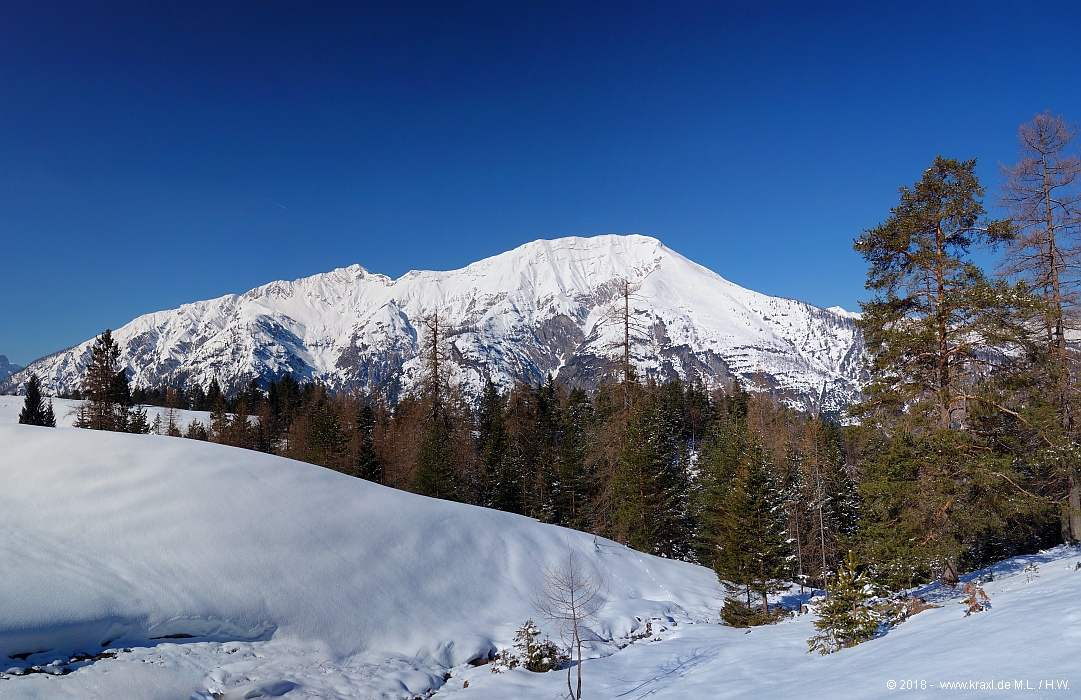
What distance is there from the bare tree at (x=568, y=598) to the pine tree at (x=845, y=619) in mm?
5737

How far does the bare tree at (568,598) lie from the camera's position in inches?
589

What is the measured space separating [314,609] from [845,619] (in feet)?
39.0

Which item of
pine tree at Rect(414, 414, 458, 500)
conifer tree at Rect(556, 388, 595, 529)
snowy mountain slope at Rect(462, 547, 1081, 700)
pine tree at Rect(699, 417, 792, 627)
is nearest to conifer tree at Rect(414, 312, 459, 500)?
pine tree at Rect(414, 414, 458, 500)

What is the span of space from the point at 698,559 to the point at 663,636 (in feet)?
76.9

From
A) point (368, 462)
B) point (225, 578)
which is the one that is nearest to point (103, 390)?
point (368, 462)

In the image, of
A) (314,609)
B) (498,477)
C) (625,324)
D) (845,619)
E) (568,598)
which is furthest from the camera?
(498,477)

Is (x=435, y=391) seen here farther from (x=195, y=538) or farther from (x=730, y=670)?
(x=730, y=670)

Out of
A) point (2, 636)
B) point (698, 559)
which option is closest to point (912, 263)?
point (2, 636)

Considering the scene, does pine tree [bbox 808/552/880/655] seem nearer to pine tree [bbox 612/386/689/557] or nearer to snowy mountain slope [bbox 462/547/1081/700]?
snowy mountain slope [bbox 462/547/1081/700]

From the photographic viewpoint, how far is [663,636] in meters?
16.5

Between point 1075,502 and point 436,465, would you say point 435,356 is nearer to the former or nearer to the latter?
point 436,465

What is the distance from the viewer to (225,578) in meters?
11.8

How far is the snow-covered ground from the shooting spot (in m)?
7.99

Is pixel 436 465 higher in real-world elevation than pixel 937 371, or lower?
lower
